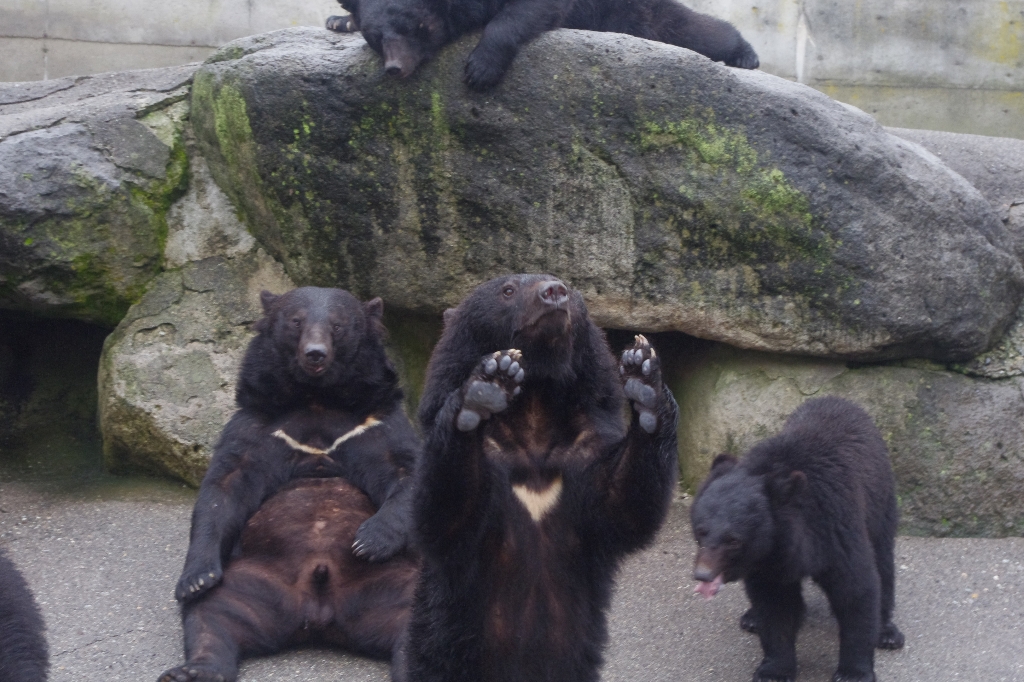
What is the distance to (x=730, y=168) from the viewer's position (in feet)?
18.8

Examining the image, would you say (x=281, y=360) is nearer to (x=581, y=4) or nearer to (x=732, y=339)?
(x=732, y=339)

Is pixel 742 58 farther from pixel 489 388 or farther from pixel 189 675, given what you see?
pixel 189 675

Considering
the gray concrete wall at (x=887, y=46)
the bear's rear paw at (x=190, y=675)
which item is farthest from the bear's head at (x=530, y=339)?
the gray concrete wall at (x=887, y=46)

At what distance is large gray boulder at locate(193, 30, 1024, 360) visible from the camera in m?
5.73

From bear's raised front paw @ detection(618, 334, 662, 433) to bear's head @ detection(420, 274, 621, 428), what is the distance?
1.17 ft

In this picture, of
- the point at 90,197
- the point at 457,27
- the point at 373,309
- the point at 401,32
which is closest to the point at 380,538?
the point at 373,309

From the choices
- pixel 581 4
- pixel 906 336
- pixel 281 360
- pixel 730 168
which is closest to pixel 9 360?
pixel 281 360

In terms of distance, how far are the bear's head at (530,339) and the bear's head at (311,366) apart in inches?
65.5

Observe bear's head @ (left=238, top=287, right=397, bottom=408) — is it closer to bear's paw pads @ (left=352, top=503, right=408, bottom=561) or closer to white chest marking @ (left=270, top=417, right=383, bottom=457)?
white chest marking @ (left=270, top=417, right=383, bottom=457)

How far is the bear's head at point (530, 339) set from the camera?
11.2 feet

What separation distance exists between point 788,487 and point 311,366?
87.9 inches

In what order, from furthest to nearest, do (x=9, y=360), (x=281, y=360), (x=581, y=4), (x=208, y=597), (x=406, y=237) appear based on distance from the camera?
(x=9, y=360) < (x=581, y=4) < (x=406, y=237) < (x=281, y=360) < (x=208, y=597)

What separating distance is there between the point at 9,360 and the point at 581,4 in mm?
4325

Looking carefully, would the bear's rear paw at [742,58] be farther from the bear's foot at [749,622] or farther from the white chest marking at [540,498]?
the white chest marking at [540,498]
